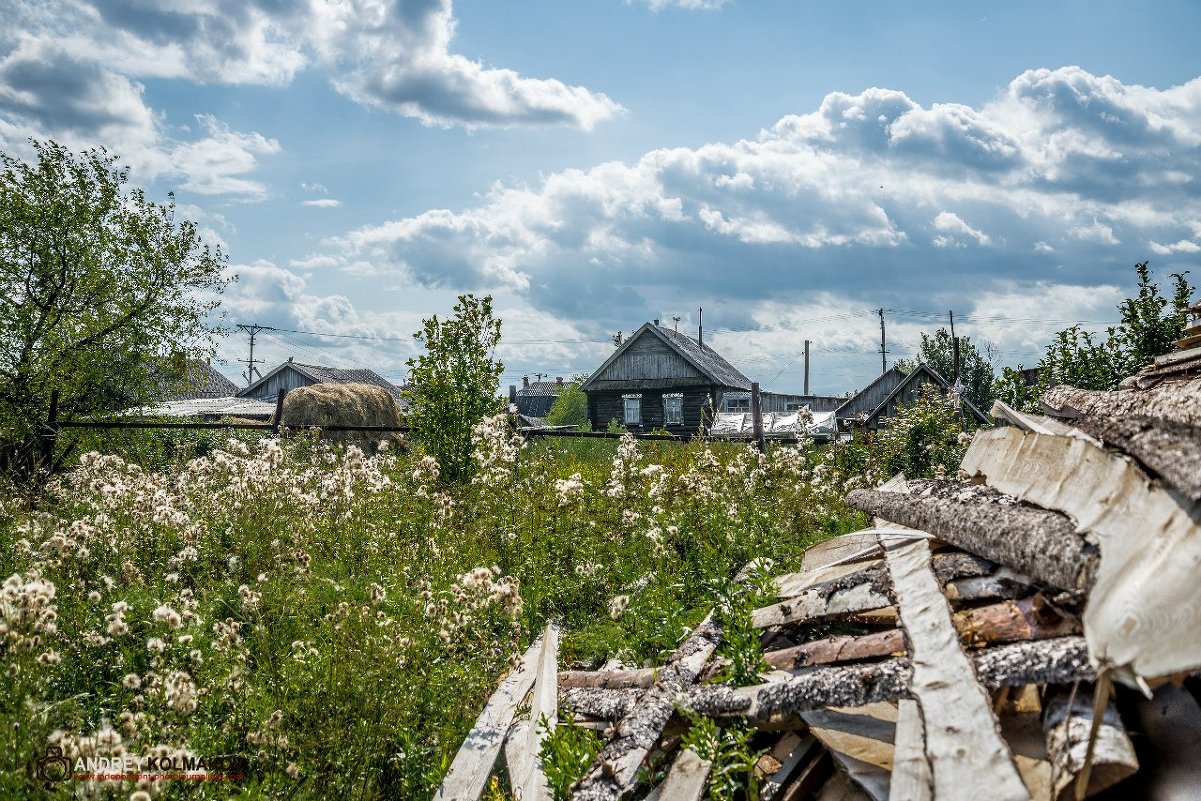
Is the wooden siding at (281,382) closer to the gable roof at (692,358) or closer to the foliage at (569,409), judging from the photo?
the foliage at (569,409)

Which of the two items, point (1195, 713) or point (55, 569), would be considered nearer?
point (1195, 713)

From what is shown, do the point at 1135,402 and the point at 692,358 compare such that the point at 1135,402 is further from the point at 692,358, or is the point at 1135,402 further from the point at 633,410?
the point at 633,410

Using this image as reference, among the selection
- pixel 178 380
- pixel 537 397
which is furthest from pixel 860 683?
pixel 537 397

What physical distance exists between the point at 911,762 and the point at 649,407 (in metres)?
32.1

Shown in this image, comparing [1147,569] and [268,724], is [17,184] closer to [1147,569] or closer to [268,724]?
[268,724]

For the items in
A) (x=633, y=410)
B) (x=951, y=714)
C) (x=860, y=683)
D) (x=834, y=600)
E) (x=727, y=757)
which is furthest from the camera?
(x=633, y=410)

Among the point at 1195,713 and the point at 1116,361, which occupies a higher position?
the point at 1116,361

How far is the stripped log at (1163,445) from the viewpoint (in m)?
2.24

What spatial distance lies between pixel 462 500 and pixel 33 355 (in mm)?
9431

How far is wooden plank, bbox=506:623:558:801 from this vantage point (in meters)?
3.20

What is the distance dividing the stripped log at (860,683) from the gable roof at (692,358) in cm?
2981

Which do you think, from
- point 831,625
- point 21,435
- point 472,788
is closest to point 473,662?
point 472,788

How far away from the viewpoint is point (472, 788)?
320 cm

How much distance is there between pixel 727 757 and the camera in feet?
9.56
